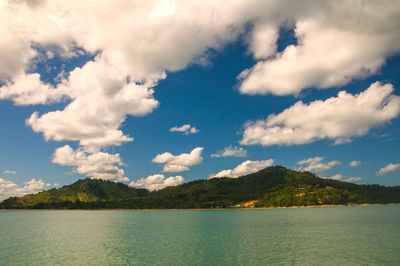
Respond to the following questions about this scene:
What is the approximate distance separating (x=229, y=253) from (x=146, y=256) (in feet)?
60.7

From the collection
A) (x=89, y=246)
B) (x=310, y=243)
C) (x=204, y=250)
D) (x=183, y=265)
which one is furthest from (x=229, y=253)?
(x=89, y=246)

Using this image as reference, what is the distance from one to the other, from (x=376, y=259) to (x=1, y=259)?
77.4m

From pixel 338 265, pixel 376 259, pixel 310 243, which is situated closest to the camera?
pixel 338 265

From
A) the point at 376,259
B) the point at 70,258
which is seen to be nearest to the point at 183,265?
the point at 70,258

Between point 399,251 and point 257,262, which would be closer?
point 257,262

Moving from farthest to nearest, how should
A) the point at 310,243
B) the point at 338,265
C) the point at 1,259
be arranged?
the point at 310,243 → the point at 1,259 → the point at 338,265

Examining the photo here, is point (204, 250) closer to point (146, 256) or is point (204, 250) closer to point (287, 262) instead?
point (146, 256)

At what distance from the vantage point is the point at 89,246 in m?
73.1

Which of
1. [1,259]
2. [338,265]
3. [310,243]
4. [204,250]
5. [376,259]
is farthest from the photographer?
[310,243]

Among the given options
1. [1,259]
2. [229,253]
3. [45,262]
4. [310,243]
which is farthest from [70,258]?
[310,243]

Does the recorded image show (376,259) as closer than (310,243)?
Yes

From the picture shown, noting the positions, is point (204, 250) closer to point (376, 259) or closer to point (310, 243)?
point (310, 243)

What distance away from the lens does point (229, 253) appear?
58.2 m

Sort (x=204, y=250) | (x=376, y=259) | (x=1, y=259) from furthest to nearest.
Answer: (x=204, y=250), (x=1, y=259), (x=376, y=259)
